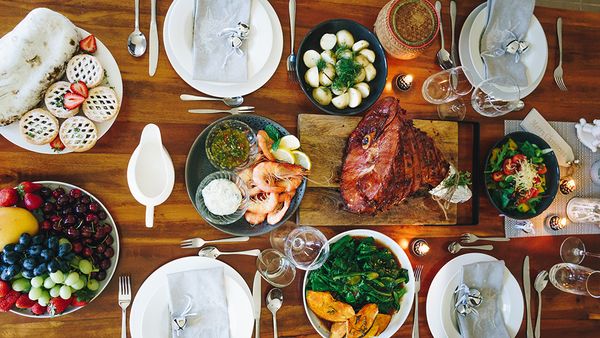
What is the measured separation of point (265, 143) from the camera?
6.36 ft

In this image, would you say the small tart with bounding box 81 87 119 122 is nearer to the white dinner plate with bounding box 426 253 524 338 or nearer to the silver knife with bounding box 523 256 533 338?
Answer: the white dinner plate with bounding box 426 253 524 338

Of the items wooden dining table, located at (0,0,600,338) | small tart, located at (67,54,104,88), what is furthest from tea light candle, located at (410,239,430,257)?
small tart, located at (67,54,104,88)

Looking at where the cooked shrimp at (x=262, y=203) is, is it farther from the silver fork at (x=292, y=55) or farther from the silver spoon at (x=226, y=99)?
the silver fork at (x=292, y=55)

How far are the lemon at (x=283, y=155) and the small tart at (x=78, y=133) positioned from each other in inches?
28.2

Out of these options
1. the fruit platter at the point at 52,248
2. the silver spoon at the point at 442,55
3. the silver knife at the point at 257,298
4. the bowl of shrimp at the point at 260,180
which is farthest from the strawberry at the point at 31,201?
the silver spoon at the point at 442,55

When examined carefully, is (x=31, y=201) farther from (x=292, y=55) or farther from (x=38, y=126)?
(x=292, y=55)

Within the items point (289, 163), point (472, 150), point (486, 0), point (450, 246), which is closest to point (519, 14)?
point (486, 0)

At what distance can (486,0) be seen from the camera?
89.0 inches

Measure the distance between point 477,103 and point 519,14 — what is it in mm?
456

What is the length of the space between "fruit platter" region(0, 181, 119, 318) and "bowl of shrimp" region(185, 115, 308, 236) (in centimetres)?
40

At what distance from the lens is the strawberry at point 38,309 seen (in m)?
1.69

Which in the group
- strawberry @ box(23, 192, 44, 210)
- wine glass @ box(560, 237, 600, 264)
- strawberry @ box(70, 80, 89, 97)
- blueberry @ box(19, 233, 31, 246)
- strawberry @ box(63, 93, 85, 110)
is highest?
strawberry @ box(70, 80, 89, 97)

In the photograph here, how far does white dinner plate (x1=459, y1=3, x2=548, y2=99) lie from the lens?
86.0 inches

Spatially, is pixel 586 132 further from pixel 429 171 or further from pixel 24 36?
pixel 24 36
